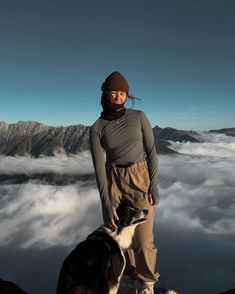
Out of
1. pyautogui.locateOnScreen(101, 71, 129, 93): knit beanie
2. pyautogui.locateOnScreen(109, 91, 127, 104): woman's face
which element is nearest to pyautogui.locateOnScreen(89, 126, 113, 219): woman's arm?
pyautogui.locateOnScreen(109, 91, 127, 104): woman's face

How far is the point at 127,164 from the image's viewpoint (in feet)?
23.2

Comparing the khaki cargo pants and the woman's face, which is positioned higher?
the woman's face

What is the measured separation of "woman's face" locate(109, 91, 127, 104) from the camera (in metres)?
6.81

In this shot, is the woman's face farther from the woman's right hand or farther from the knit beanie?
the woman's right hand

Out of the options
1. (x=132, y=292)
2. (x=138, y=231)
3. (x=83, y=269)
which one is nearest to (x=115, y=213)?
(x=138, y=231)

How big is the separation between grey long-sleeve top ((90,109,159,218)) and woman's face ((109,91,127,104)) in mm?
247

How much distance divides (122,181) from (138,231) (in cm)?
105

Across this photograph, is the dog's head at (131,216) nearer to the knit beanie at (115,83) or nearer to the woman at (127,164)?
the woman at (127,164)

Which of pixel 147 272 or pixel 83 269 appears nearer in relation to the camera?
pixel 83 269

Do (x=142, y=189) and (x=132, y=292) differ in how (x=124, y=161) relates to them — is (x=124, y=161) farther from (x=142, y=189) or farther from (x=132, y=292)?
(x=132, y=292)

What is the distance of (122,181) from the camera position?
7.20 m

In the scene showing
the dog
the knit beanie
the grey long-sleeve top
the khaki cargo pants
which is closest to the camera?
the dog

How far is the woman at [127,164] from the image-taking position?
6.86 meters

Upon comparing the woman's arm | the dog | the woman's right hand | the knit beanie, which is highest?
the knit beanie
